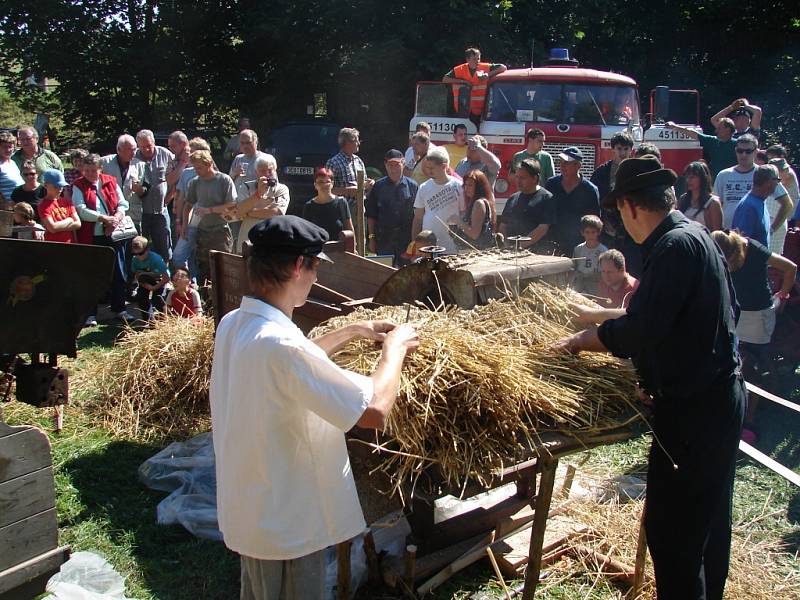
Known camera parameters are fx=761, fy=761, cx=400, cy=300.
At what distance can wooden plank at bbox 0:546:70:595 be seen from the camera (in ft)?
10.3

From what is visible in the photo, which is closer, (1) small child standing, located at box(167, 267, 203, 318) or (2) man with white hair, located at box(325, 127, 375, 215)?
(1) small child standing, located at box(167, 267, 203, 318)

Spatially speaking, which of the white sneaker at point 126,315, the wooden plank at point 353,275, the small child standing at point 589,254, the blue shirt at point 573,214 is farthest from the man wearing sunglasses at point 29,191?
the small child standing at point 589,254

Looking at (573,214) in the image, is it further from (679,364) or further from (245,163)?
(679,364)

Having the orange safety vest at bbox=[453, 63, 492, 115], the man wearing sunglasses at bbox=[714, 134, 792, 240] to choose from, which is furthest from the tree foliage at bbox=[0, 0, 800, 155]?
the man wearing sunglasses at bbox=[714, 134, 792, 240]

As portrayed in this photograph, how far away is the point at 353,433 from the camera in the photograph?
9.90 feet

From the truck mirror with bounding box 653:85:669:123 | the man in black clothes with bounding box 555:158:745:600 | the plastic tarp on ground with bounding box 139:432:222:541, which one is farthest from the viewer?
the truck mirror with bounding box 653:85:669:123

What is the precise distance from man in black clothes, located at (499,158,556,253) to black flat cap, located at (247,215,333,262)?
200 inches

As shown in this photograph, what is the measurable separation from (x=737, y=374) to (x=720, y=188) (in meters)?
6.09

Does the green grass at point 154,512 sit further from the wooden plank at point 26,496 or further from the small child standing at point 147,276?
the small child standing at point 147,276

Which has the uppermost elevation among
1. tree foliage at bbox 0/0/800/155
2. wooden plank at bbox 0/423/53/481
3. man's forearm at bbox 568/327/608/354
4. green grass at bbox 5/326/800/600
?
tree foliage at bbox 0/0/800/155

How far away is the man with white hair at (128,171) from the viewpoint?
9773 millimetres

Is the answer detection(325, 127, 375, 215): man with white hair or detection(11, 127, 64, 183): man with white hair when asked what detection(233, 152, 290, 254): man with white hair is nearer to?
detection(325, 127, 375, 215): man with white hair

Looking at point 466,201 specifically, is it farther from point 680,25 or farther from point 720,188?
point 680,25

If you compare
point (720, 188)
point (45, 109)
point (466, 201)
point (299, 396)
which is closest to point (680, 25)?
point (720, 188)
